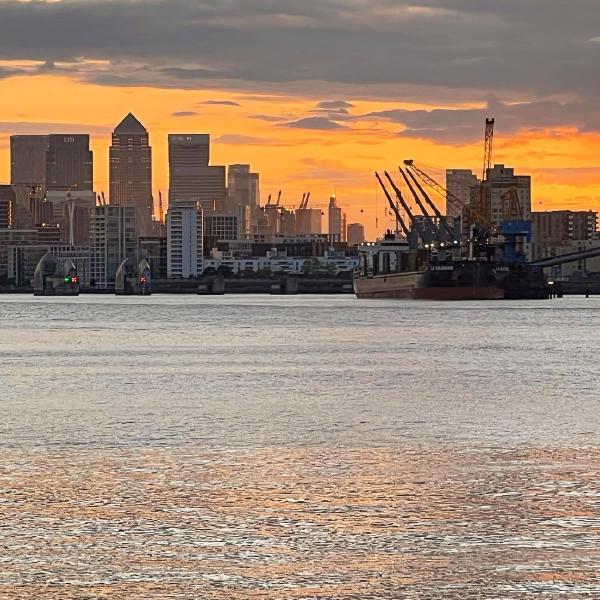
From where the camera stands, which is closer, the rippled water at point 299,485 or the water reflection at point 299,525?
the water reflection at point 299,525

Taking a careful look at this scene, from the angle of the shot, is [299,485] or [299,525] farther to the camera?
[299,485]

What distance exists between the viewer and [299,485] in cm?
2409

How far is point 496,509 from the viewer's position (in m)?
21.4

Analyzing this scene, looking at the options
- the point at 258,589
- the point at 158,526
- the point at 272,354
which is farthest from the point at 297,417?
the point at 272,354

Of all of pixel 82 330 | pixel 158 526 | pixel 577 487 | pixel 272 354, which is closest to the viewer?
pixel 158 526

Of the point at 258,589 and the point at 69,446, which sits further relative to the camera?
the point at 69,446

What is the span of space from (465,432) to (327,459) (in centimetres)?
615

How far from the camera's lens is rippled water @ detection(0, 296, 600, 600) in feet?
55.3

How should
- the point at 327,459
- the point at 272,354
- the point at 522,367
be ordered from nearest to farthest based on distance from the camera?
the point at 327,459
the point at 522,367
the point at 272,354

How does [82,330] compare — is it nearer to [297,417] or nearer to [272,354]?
[272,354]

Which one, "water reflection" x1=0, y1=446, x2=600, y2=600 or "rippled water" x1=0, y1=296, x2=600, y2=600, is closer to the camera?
"water reflection" x1=0, y1=446, x2=600, y2=600

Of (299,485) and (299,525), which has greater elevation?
(299,525)

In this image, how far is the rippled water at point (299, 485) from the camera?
16859mm

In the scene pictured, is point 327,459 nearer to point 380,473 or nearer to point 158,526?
point 380,473
